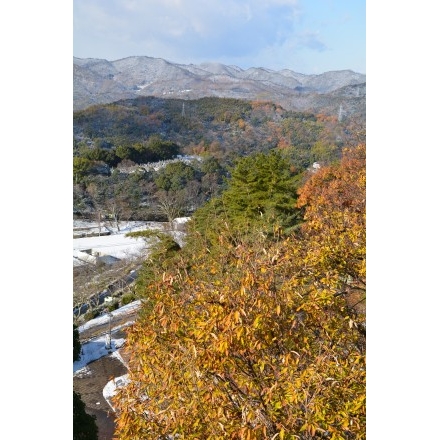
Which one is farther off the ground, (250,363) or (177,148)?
(177,148)

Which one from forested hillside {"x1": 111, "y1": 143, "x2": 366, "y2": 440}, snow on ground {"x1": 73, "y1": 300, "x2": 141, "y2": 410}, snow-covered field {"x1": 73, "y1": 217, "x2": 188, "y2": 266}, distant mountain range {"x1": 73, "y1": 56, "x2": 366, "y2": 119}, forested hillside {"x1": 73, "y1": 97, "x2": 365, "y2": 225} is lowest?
snow on ground {"x1": 73, "y1": 300, "x2": 141, "y2": 410}

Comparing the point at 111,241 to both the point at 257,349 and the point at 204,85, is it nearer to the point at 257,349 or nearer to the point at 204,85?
the point at 204,85

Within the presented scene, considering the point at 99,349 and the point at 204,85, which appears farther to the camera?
the point at 204,85

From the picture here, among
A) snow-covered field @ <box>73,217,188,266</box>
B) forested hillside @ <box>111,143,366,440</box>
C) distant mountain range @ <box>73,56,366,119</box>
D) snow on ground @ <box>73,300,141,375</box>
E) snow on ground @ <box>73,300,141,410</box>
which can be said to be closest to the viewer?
forested hillside @ <box>111,143,366,440</box>

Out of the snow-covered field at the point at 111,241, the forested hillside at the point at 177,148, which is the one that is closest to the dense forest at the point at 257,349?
the forested hillside at the point at 177,148

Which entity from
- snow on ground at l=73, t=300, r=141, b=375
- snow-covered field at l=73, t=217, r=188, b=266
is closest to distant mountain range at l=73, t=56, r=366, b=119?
snow-covered field at l=73, t=217, r=188, b=266

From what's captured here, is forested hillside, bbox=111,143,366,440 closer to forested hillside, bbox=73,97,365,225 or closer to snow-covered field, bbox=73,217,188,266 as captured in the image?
forested hillside, bbox=73,97,365,225

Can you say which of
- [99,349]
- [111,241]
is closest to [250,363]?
[99,349]

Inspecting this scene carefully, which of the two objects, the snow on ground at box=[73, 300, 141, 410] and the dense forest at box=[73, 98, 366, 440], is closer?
the dense forest at box=[73, 98, 366, 440]
